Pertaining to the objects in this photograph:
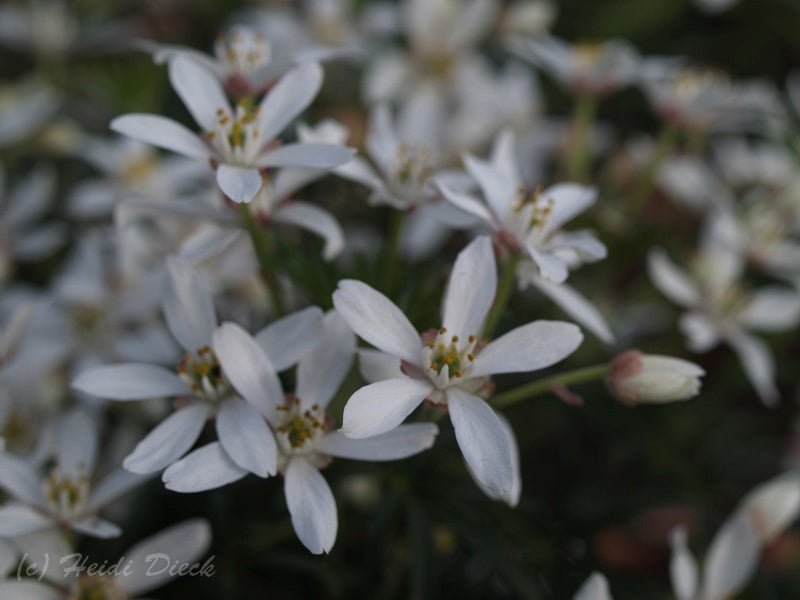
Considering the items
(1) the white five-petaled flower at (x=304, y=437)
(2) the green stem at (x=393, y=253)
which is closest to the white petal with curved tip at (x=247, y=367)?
(1) the white five-petaled flower at (x=304, y=437)

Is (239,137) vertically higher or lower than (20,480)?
higher

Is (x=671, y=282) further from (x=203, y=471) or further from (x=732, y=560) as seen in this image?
(x=203, y=471)

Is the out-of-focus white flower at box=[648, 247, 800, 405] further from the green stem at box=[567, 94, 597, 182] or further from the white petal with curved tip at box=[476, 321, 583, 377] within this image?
the white petal with curved tip at box=[476, 321, 583, 377]

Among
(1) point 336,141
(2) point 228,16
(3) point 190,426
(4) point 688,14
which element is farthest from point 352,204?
(4) point 688,14

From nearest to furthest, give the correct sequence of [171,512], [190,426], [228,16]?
1. [190,426]
2. [171,512]
3. [228,16]

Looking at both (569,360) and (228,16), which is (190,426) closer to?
(569,360)

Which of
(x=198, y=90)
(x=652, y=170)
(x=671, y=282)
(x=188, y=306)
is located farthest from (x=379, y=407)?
(x=652, y=170)
